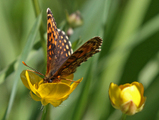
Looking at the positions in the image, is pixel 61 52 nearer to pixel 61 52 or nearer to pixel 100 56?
pixel 61 52

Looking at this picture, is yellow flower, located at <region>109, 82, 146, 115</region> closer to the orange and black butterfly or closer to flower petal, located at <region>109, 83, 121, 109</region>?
flower petal, located at <region>109, 83, 121, 109</region>

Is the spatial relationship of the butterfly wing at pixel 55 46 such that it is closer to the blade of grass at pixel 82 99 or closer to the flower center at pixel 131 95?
the blade of grass at pixel 82 99

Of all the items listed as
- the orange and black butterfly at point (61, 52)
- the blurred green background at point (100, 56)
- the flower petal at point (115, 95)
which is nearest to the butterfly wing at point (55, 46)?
the orange and black butterfly at point (61, 52)

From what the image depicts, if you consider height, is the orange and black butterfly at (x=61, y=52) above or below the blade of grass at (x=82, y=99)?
above

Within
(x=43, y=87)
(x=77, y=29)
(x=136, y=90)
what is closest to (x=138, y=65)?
(x=77, y=29)

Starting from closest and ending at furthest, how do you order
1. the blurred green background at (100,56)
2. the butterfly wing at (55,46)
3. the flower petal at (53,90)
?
1. the flower petal at (53,90)
2. the butterfly wing at (55,46)
3. the blurred green background at (100,56)

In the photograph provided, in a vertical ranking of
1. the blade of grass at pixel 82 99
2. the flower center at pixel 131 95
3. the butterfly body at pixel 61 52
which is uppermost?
the butterfly body at pixel 61 52

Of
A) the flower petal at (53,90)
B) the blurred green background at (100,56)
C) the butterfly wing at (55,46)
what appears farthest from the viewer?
the blurred green background at (100,56)

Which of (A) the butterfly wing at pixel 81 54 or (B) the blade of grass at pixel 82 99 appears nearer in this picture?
(A) the butterfly wing at pixel 81 54

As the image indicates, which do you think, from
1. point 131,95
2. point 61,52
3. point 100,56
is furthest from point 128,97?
point 100,56
